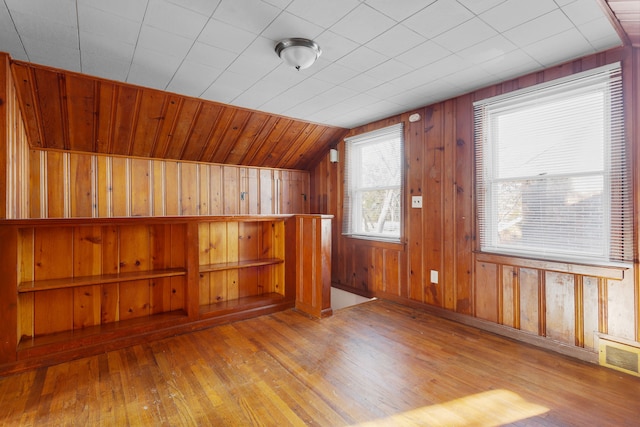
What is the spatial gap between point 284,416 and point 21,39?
9.23 ft

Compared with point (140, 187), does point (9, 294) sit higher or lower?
lower

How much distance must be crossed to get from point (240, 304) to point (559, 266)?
2912 millimetres

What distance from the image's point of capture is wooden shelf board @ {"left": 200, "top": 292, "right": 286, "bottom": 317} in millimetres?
3146

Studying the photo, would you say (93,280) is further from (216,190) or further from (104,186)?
(216,190)

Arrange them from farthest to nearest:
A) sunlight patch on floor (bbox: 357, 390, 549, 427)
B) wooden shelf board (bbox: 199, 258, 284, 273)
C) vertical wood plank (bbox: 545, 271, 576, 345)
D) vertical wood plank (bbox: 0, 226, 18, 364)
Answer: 1. wooden shelf board (bbox: 199, 258, 284, 273)
2. vertical wood plank (bbox: 545, 271, 576, 345)
3. vertical wood plank (bbox: 0, 226, 18, 364)
4. sunlight patch on floor (bbox: 357, 390, 549, 427)

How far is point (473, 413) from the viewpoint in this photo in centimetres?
178

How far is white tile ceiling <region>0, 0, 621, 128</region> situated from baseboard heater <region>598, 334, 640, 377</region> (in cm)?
207

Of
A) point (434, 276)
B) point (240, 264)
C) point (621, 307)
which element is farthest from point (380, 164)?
point (621, 307)

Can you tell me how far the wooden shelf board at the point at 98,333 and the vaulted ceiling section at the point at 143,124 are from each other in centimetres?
172

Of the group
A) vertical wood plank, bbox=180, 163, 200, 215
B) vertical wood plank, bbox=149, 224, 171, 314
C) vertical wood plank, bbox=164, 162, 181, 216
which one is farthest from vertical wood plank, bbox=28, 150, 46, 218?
vertical wood plank, bbox=180, 163, 200, 215

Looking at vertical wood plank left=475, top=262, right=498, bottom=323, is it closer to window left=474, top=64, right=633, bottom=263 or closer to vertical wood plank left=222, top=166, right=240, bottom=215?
window left=474, top=64, right=633, bottom=263

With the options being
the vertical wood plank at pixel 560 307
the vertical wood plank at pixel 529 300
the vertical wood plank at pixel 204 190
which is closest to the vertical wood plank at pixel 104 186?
the vertical wood plank at pixel 204 190

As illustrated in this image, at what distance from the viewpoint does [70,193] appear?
120 inches

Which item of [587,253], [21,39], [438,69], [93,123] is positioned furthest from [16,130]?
[587,253]
